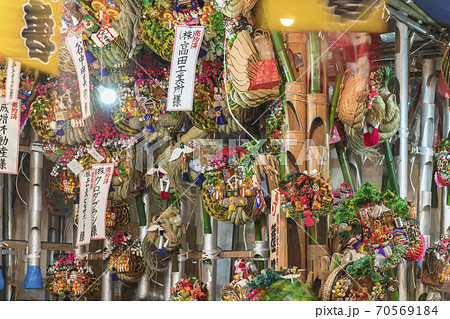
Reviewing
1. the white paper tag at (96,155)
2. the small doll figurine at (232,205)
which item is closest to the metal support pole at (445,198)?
the small doll figurine at (232,205)

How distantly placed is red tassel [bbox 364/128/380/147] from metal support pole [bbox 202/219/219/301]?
2.90 feet

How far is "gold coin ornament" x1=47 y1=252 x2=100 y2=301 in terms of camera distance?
12.3 feet

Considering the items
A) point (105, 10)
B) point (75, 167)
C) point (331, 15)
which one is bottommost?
point (75, 167)

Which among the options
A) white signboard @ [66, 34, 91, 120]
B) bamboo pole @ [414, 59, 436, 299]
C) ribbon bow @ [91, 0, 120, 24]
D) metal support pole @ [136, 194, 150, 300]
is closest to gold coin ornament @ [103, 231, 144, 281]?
metal support pole @ [136, 194, 150, 300]

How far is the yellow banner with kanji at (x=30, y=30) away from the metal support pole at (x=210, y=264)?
1.18 metres

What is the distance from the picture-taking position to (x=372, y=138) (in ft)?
9.60

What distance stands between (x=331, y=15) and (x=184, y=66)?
0.71m

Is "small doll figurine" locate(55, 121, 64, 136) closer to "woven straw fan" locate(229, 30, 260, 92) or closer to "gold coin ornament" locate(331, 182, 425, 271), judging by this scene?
"woven straw fan" locate(229, 30, 260, 92)

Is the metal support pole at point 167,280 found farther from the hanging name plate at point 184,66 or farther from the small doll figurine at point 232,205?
the hanging name plate at point 184,66

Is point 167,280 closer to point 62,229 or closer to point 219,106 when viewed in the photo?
point 62,229

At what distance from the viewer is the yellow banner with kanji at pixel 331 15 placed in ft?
9.49

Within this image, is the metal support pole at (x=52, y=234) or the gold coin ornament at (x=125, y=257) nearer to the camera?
the gold coin ornament at (x=125, y=257)

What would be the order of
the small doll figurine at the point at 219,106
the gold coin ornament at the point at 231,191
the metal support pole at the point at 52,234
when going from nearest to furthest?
the gold coin ornament at the point at 231,191
the small doll figurine at the point at 219,106
the metal support pole at the point at 52,234

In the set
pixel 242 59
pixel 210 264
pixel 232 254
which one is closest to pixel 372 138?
pixel 242 59
